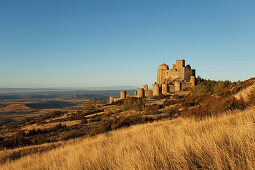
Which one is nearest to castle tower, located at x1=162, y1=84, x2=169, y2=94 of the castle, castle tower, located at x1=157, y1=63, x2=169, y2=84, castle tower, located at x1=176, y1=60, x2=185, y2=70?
the castle

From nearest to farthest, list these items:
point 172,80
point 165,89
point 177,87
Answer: point 177,87, point 165,89, point 172,80

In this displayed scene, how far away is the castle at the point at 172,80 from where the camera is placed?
139 ft

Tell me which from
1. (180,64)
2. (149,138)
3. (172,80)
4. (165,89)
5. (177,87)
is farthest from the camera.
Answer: (180,64)

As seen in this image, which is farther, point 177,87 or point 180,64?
point 180,64

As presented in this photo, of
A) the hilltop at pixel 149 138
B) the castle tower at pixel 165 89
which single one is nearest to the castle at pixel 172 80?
the castle tower at pixel 165 89

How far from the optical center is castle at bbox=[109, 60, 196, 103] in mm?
42438

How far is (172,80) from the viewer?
1870 inches

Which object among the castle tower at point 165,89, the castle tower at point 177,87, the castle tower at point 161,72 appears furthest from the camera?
the castle tower at point 161,72

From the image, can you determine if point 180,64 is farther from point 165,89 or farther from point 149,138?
point 149,138

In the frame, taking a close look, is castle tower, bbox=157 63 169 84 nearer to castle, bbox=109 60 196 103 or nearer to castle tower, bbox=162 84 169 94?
castle, bbox=109 60 196 103

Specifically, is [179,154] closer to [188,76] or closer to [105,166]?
[105,166]

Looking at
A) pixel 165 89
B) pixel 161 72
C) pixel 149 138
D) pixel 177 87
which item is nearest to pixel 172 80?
pixel 177 87

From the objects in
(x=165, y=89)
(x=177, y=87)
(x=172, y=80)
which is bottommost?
(x=165, y=89)

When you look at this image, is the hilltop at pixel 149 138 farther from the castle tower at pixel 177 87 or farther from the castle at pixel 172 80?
the castle at pixel 172 80
